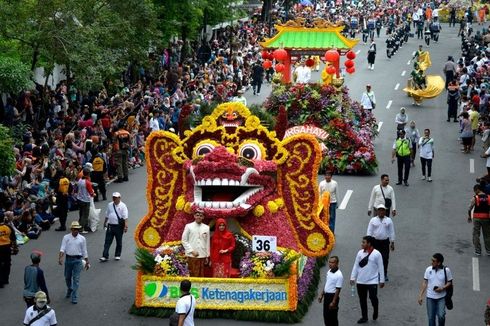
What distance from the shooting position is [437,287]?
15867mm

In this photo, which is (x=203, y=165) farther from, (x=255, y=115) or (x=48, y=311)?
(x=48, y=311)

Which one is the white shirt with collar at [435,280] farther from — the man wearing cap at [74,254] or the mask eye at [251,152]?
the man wearing cap at [74,254]

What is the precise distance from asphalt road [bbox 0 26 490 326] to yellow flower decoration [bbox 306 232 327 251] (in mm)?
931

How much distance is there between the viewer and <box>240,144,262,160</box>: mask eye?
18.2 meters

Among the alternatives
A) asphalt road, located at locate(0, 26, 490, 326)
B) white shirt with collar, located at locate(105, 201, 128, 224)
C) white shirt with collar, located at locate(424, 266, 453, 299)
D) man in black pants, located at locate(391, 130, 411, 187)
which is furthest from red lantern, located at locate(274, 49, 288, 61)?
white shirt with collar, located at locate(424, 266, 453, 299)

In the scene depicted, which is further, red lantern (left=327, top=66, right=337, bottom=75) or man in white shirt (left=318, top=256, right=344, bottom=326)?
red lantern (left=327, top=66, right=337, bottom=75)

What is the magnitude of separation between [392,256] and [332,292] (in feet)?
17.1

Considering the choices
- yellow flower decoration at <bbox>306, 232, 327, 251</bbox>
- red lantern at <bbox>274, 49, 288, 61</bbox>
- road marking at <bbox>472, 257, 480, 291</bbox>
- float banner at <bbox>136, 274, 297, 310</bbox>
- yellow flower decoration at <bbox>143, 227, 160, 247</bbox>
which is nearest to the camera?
float banner at <bbox>136, 274, 297, 310</bbox>

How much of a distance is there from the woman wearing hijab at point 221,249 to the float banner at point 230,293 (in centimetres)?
38

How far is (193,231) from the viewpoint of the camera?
1747 cm

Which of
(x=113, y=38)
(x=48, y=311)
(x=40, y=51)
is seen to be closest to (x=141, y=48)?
(x=113, y=38)

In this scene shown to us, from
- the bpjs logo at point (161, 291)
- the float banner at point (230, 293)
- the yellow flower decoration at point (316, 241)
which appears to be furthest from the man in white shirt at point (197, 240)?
the yellow flower decoration at point (316, 241)

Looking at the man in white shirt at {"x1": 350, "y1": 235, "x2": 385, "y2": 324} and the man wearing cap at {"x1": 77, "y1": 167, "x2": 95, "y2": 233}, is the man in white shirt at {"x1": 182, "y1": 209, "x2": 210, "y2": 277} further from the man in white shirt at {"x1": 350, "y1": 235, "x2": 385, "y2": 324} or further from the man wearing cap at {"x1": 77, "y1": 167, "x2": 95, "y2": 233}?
the man wearing cap at {"x1": 77, "y1": 167, "x2": 95, "y2": 233}

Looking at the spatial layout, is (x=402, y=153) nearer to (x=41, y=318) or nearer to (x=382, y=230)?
(x=382, y=230)
